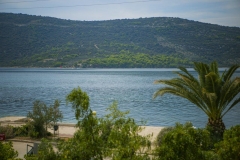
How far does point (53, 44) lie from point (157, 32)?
51105mm

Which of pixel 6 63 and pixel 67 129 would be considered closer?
pixel 67 129

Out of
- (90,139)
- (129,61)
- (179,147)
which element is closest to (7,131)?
(90,139)

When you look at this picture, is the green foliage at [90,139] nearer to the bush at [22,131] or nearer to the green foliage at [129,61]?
the bush at [22,131]

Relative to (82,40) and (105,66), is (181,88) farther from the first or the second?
(82,40)

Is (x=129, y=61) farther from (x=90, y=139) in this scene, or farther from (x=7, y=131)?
(x=90, y=139)

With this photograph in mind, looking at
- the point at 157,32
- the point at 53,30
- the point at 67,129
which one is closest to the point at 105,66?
the point at 157,32

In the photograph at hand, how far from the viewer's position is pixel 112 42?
15388cm

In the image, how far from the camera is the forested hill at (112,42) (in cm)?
11888

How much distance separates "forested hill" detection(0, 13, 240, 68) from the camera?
119 metres

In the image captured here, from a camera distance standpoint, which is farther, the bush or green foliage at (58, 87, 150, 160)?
the bush

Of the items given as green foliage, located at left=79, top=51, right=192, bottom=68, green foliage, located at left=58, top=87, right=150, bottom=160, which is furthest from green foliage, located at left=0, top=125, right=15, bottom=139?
green foliage, located at left=79, top=51, right=192, bottom=68

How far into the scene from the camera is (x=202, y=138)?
21.2ft

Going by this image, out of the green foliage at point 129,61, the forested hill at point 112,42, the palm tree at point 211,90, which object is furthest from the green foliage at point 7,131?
the green foliage at point 129,61

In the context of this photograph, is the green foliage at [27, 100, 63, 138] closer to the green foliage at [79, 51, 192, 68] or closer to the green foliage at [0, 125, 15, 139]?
the green foliage at [0, 125, 15, 139]
